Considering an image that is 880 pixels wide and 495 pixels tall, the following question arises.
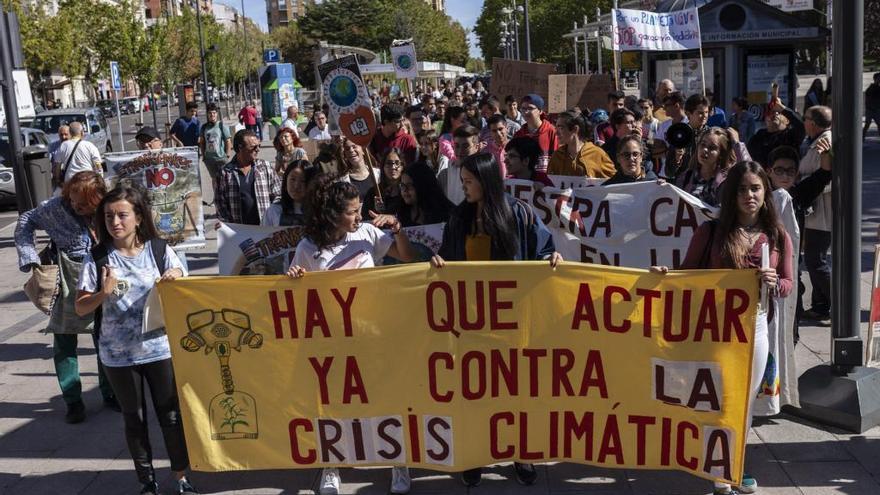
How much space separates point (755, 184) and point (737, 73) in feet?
53.0

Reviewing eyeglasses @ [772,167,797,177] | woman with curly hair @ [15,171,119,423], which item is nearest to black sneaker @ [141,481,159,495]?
woman with curly hair @ [15,171,119,423]

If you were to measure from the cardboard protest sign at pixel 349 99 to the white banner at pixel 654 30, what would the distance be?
7.06m

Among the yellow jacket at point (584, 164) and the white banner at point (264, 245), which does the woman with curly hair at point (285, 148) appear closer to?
the yellow jacket at point (584, 164)

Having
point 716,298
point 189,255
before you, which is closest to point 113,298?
point 716,298

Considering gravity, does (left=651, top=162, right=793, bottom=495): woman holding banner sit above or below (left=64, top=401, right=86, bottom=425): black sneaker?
above

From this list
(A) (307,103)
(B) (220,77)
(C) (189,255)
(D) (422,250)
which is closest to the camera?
(D) (422,250)

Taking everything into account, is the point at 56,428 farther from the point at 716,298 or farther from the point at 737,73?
the point at 737,73

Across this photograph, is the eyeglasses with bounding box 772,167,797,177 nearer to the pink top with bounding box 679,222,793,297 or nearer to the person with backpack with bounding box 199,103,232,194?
the pink top with bounding box 679,222,793,297

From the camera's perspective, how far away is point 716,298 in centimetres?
432

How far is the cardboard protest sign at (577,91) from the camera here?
14922mm

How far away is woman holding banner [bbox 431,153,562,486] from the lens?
188 inches

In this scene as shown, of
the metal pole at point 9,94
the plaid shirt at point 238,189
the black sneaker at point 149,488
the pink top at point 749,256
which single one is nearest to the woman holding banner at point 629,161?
the pink top at point 749,256

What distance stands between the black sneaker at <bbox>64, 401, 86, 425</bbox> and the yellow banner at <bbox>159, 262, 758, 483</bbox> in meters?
1.85

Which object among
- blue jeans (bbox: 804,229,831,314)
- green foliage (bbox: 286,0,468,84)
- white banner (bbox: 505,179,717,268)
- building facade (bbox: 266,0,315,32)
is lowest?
blue jeans (bbox: 804,229,831,314)
